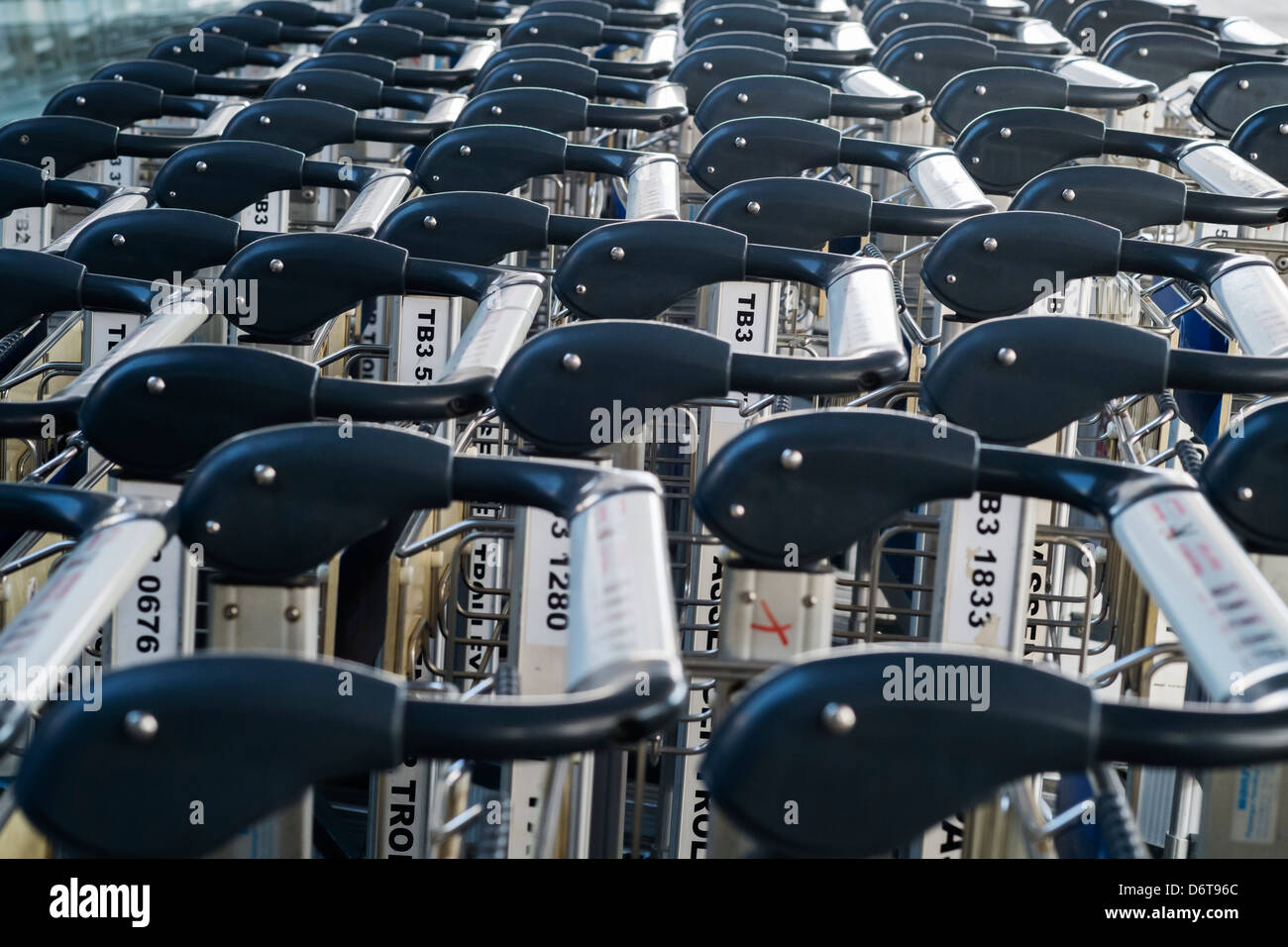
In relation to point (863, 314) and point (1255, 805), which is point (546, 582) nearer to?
point (863, 314)

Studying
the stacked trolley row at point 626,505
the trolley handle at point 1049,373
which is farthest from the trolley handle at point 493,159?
the trolley handle at point 1049,373

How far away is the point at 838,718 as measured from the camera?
3.67 feet

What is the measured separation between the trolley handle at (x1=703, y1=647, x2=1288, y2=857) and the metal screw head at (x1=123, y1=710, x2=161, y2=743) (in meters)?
0.40

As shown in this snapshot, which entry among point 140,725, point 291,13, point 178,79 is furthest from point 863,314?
point 291,13

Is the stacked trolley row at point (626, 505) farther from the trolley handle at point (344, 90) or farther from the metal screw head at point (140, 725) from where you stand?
the trolley handle at point (344, 90)

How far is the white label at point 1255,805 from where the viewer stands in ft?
5.63

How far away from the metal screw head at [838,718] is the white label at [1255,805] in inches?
30.8

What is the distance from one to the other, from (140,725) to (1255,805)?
118cm

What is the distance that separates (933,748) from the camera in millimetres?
1125

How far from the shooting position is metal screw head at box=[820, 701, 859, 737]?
1119 millimetres

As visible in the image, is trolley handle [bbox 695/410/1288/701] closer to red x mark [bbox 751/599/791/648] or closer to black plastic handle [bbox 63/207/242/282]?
red x mark [bbox 751/599/791/648]

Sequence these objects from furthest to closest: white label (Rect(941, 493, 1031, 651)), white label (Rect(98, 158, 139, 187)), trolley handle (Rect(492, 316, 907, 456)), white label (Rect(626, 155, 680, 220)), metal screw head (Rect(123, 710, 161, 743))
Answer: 1. white label (Rect(98, 158, 139, 187))
2. white label (Rect(626, 155, 680, 220))
3. white label (Rect(941, 493, 1031, 651))
4. trolley handle (Rect(492, 316, 907, 456))
5. metal screw head (Rect(123, 710, 161, 743))

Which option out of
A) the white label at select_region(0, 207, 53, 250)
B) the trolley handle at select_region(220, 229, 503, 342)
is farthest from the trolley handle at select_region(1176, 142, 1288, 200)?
the white label at select_region(0, 207, 53, 250)
